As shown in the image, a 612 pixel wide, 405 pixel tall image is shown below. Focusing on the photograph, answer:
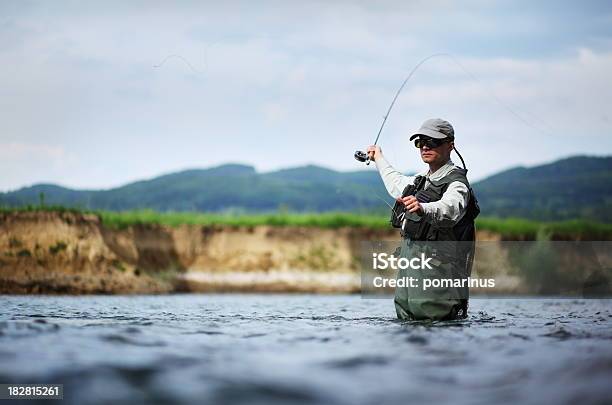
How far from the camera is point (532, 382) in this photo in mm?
4617

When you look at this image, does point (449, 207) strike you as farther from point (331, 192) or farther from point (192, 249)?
point (331, 192)

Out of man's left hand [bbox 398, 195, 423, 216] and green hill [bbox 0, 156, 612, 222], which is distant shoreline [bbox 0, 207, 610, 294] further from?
green hill [bbox 0, 156, 612, 222]

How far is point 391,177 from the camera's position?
8344 mm

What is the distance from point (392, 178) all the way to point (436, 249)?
0.96m

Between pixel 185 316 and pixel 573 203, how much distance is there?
A: 2752 inches

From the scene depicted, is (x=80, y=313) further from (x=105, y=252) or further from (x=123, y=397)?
(x=105, y=252)

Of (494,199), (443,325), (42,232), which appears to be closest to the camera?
(443,325)

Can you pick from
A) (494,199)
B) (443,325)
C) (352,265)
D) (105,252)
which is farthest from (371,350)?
(494,199)

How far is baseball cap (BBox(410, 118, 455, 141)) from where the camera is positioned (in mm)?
8008

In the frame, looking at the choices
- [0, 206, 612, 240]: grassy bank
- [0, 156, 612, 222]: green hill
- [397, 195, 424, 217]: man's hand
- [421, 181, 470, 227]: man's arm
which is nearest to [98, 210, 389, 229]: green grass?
[0, 206, 612, 240]: grassy bank

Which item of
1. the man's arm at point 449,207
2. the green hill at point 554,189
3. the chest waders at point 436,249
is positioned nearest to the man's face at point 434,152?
the chest waders at point 436,249

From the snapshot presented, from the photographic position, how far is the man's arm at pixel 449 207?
24.2ft

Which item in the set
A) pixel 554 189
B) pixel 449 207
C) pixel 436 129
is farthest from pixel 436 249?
pixel 554 189

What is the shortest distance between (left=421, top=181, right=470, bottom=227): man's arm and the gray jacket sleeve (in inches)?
25.7
